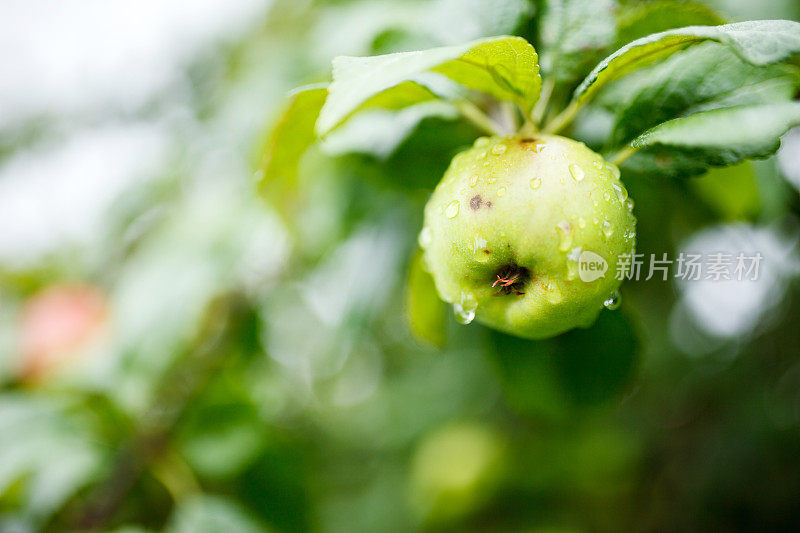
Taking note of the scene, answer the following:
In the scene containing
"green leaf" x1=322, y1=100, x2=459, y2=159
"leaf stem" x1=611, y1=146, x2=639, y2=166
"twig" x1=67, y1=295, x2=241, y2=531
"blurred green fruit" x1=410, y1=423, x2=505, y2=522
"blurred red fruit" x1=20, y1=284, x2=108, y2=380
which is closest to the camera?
"leaf stem" x1=611, y1=146, x2=639, y2=166

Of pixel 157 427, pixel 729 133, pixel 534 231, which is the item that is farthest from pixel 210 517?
pixel 729 133

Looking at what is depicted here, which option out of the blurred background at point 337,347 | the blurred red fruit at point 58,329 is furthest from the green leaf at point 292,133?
the blurred red fruit at point 58,329

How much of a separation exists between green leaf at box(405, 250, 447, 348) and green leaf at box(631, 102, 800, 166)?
262mm

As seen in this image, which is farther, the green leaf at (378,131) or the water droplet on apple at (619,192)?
the green leaf at (378,131)

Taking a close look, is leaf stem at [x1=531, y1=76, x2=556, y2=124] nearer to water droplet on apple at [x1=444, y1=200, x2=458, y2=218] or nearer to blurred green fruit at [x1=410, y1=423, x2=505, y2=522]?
water droplet on apple at [x1=444, y1=200, x2=458, y2=218]

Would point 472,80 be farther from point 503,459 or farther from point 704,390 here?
point 704,390

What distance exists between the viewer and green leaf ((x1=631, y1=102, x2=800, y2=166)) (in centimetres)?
42

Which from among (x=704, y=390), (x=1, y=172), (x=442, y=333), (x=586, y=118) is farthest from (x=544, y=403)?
(x=1, y=172)

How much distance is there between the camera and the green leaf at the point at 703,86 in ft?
1.52

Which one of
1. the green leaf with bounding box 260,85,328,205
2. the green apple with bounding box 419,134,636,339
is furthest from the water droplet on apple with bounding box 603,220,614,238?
the green leaf with bounding box 260,85,328,205

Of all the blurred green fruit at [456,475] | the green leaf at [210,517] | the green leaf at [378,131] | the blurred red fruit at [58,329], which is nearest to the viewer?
the green leaf at [378,131]

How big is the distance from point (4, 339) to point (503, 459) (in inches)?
44.6

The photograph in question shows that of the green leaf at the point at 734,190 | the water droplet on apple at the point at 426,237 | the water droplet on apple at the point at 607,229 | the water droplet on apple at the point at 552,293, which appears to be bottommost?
the green leaf at the point at 734,190

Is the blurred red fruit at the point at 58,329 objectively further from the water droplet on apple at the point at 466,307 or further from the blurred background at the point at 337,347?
the water droplet on apple at the point at 466,307
